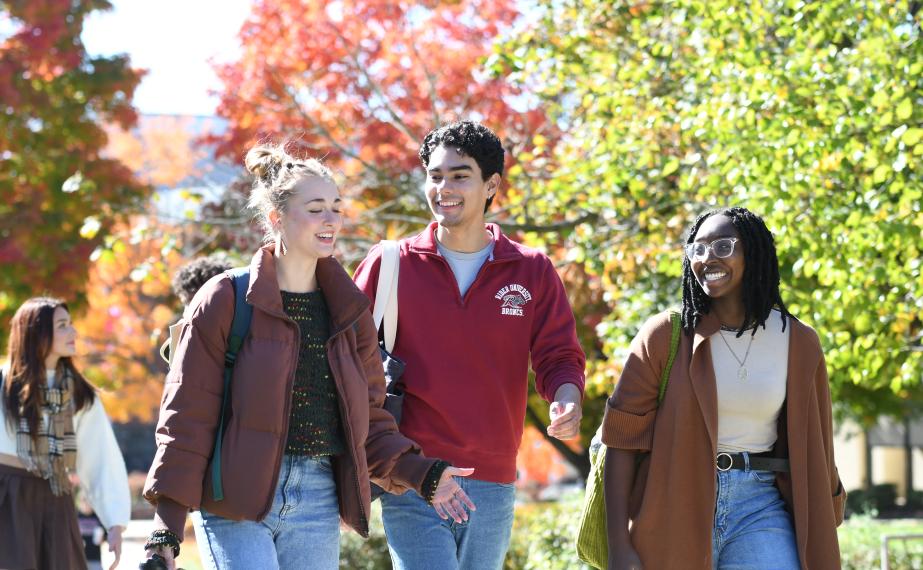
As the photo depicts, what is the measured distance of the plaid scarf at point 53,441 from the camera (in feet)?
20.6

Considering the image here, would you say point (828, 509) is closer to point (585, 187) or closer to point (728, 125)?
point (728, 125)

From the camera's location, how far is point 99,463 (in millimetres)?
6520

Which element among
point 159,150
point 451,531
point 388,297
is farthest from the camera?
point 159,150

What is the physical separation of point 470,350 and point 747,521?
1.16 m

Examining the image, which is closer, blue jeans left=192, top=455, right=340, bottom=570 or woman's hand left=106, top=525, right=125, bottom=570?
blue jeans left=192, top=455, right=340, bottom=570

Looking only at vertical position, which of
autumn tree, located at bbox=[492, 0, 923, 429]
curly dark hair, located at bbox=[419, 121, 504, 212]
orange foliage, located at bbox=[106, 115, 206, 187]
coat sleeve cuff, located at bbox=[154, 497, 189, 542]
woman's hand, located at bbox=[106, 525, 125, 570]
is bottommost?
woman's hand, located at bbox=[106, 525, 125, 570]

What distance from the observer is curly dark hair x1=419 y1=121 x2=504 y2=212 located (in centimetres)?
498

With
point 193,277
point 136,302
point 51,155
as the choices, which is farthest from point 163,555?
point 136,302

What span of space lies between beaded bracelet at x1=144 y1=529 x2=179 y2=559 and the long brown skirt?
2.71 meters

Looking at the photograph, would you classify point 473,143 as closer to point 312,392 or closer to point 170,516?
point 312,392

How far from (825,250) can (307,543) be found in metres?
4.16

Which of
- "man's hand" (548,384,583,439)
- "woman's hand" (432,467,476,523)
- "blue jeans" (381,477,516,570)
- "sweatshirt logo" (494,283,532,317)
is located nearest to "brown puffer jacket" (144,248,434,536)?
"woman's hand" (432,467,476,523)

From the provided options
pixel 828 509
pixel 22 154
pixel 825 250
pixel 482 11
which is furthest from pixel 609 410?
pixel 22 154

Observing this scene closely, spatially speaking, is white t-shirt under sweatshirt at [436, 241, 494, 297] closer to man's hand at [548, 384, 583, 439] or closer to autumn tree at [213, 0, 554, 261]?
man's hand at [548, 384, 583, 439]
